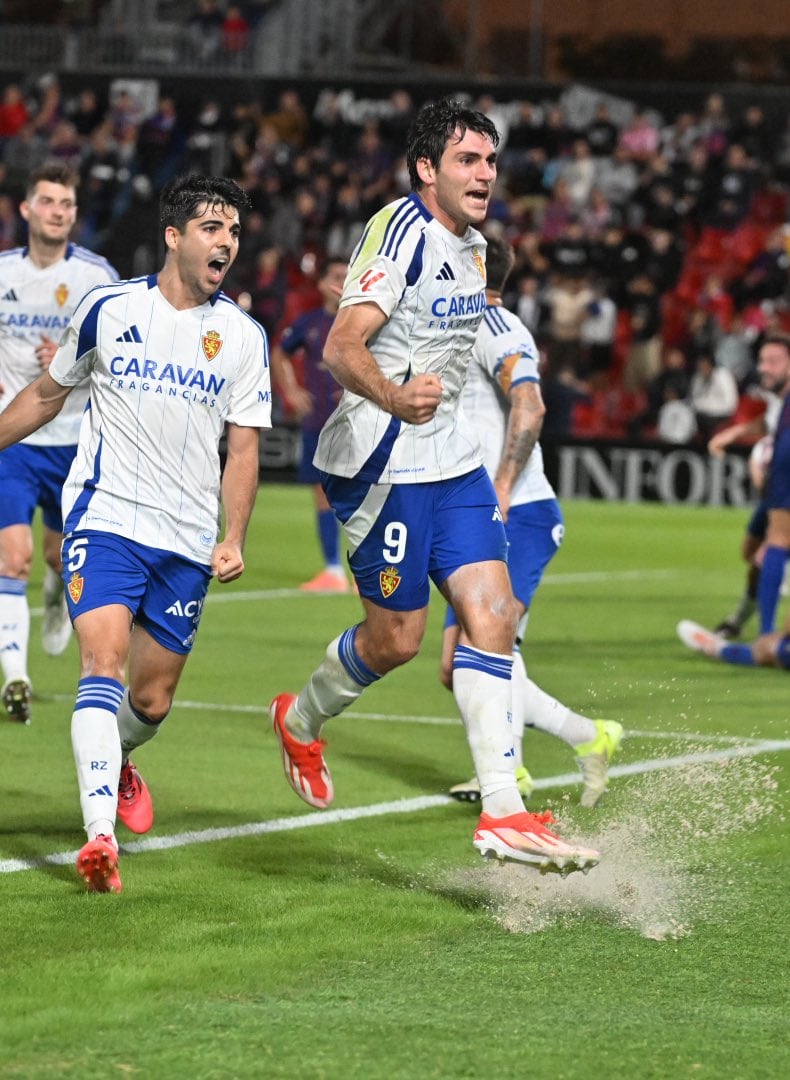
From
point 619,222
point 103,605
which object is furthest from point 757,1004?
point 619,222

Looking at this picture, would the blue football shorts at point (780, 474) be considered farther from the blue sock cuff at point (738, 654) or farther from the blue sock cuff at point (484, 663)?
the blue sock cuff at point (484, 663)

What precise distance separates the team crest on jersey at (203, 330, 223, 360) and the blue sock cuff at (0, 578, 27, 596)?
10.9ft

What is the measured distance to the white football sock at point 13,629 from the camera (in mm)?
8656

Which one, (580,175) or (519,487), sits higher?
(580,175)

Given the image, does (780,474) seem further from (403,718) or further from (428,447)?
(428,447)

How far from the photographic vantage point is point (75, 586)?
19.0ft

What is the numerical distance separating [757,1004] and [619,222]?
25084 mm

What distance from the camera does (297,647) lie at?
11.8 m

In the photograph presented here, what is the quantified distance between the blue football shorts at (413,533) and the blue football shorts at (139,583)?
1.73 ft

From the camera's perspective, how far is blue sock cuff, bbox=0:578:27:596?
29.4 feet

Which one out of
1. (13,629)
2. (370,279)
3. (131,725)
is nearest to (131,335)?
(370,279)

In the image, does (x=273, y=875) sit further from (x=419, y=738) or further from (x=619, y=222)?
(x=619, y=222)

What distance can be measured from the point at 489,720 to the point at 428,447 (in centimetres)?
90

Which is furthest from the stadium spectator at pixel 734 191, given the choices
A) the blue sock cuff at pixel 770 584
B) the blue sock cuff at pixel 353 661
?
the blue sock cuff at pixel 353 661
